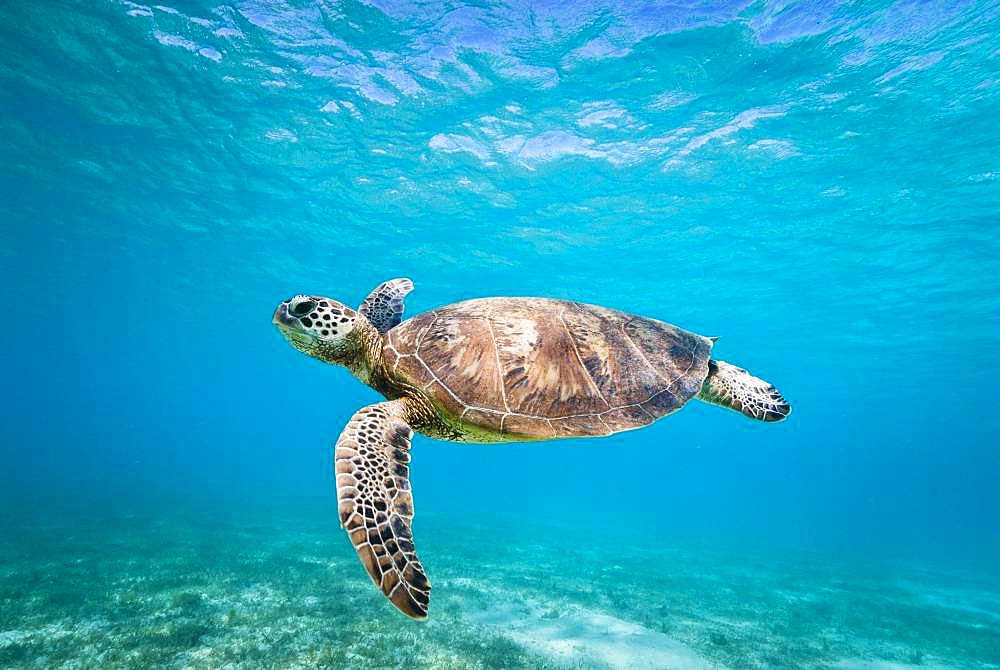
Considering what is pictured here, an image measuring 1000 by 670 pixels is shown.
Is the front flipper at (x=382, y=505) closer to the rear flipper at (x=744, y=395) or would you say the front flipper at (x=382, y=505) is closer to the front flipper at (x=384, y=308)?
the front flipper at (x=384, y=308)

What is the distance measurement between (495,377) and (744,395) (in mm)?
2611

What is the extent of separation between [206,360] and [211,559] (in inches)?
2396

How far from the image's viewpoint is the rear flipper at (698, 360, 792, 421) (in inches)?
182

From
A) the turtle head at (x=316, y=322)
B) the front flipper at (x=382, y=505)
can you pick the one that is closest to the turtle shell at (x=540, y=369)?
the turtle head at (x=316, y=322)

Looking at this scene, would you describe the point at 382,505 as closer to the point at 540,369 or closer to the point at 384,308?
the point at 540,369

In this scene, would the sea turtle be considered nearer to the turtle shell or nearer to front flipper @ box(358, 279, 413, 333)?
the turtle shell

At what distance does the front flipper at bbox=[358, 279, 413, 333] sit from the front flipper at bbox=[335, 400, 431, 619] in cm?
171

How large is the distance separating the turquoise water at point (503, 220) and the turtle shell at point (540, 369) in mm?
4948

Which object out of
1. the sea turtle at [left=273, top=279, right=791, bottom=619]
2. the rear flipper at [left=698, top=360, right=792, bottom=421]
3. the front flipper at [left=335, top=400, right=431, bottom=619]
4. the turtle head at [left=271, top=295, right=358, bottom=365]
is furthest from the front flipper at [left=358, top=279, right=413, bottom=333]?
the rear flipper at [left=698, top=360, right=792, bottom=421]

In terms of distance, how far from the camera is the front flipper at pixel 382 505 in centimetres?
275

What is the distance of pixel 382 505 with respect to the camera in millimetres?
3090

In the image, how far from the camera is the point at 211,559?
12.4 metres

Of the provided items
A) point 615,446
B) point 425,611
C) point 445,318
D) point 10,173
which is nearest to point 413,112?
point 445,318

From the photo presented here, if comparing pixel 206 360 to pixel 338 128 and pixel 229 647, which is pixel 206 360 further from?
pixel 229 647
